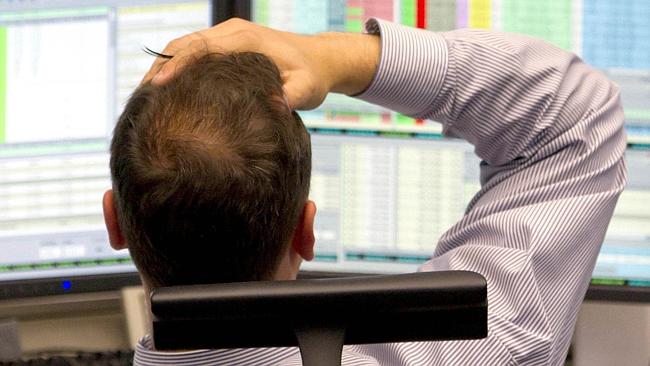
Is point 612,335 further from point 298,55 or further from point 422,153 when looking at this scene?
point 298,55

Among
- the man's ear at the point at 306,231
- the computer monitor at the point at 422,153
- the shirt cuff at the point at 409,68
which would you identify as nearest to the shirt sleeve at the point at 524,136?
the shirt cuff at the point at 409,68

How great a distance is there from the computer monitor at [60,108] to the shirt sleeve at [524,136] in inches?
18.8

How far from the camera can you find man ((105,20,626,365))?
760mm

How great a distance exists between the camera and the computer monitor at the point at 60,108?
1.31m

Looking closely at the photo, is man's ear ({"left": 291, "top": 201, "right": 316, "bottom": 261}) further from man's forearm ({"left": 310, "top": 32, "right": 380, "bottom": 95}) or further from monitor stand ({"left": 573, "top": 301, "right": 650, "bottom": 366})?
monitor stand ({"left": 573, "top": 301, "right": 650, "bottom": 366})

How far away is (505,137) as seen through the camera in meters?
0.91

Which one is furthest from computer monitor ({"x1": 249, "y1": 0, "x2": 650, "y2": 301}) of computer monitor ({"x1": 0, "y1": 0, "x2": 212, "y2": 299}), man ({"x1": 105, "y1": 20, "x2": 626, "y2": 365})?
man ({"x1": 105, "y1": 20, "x2": 626, "y2": 365})

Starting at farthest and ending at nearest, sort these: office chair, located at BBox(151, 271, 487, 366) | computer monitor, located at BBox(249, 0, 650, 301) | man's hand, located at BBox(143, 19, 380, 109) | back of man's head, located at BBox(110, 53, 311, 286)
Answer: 1. computer monitor, located at BBox(249, 0, 650, 301)
2. man's hand, located at BBox(143, 19, 380, 109)
3. back of man's head, located at BBox(110, 53, 311, 286)
4. office chair, located at BBox(151, 271, 487, 366)

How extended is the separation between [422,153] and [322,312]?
2.61 feet

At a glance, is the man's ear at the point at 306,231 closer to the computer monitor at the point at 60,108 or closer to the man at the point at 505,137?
the man at the point at 505,137

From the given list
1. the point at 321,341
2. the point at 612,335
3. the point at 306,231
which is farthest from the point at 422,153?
the point at 321,341

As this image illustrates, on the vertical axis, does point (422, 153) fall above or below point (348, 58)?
below

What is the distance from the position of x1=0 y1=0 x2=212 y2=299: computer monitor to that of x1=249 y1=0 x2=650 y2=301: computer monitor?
6.4 inches

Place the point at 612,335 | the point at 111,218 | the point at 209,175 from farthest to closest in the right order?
1. the point at 612,335
2. the point at 111,218
3. the point at 209,175
